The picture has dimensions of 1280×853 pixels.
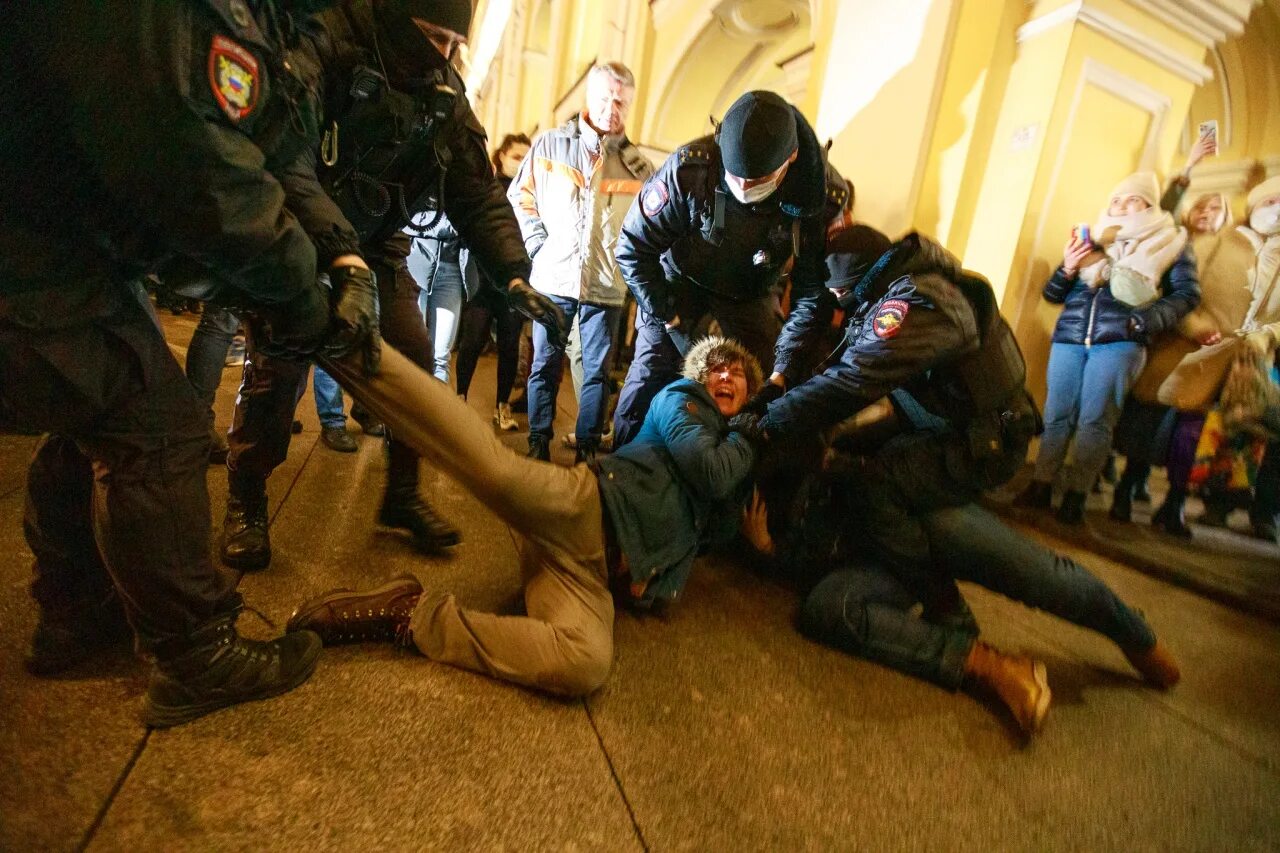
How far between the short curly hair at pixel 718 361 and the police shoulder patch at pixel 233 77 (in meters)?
1.56

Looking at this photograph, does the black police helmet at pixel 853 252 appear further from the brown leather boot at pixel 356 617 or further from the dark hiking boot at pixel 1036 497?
the dark hiking boot at pixel 1036 497

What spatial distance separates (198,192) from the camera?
79 centimetres

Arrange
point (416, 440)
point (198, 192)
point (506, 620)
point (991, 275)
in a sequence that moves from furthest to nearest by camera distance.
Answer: point (991, 275), point (506, 620), point (416, 440), point (198, 192)

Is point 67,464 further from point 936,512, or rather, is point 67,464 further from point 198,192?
point 936,512

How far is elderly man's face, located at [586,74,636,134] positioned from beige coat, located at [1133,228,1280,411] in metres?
3.13

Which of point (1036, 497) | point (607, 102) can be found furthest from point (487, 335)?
point (1036, 497)

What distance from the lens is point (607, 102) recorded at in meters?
2.90

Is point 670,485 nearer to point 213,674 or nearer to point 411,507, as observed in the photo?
point 411,507

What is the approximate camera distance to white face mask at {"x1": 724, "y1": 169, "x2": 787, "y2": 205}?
2.16 meters

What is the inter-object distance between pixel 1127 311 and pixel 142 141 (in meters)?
3.97

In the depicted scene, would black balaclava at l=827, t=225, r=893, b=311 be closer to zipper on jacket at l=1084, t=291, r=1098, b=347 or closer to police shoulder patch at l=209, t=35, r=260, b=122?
police shoulder patch at l=209, t=35, r=260, b=122

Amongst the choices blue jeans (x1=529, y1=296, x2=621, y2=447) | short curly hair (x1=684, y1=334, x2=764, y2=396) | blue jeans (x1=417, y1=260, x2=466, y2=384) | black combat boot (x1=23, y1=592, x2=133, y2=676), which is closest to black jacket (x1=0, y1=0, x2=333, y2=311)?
black combat boot (x1=23, y1=592, x2=133, y2=676)

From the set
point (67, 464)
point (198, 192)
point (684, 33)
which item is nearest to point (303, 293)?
point (198, 192)

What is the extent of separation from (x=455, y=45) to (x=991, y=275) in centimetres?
337
